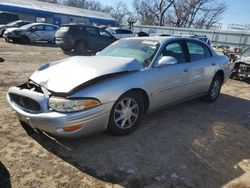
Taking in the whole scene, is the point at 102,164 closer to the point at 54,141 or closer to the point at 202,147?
the point at 54,141

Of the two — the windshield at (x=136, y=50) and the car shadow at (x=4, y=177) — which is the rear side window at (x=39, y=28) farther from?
the car shadow at (x=4, y=177)

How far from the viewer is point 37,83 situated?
12.2 feet

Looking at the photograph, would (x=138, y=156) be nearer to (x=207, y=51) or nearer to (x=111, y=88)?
(x=111, y=88)

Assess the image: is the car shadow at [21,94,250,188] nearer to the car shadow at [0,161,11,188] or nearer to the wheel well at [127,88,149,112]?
the wheel well at [127,88,149,112]

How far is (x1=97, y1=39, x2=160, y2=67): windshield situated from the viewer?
14.9 ft

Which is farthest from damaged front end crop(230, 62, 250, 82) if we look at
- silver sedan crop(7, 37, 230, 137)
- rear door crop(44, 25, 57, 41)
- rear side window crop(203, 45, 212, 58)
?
rear door crop(44, 25, 57, 41)

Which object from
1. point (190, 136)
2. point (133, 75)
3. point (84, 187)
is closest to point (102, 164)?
point (84, 187)

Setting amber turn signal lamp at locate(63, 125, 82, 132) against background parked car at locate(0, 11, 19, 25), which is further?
background parked car at locate(0, 11, 19, 25)

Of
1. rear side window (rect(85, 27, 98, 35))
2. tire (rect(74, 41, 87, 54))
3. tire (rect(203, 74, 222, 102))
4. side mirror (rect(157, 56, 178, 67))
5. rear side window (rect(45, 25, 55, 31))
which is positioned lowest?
tire (rect(74, 41, 87, 54))

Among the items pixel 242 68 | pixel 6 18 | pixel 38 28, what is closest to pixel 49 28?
pixel 38 28

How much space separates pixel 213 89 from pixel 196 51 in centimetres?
115

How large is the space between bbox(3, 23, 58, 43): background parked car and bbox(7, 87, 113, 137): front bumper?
637 inches

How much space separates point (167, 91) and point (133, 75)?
912 mm

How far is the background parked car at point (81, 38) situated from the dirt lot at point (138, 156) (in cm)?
1010
